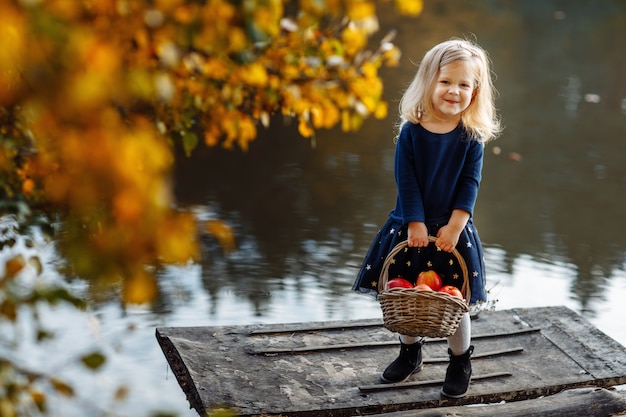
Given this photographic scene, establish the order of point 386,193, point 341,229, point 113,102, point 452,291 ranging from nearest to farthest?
point 113,102 → point 452,291 → point 341,229 → point 386,193

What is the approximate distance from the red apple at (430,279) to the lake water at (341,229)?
0.96m

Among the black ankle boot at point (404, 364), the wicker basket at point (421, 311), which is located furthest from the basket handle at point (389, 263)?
the black ankle boot at point (404, 364)

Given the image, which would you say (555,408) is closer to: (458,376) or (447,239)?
(458,376)

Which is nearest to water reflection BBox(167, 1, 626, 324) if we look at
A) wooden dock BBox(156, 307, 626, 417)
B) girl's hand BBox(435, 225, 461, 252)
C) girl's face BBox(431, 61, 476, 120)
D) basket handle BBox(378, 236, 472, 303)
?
wooden dock BBox(156, 307, 626, 417)

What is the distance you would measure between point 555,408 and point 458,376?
31 cm

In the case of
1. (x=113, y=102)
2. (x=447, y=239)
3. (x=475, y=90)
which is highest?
(x=113, y=102)

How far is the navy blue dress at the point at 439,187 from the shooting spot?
307 centimetres

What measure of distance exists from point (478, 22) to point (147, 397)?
10.0m

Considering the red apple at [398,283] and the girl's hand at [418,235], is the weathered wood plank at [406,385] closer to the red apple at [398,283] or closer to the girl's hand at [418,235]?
the red apple at [398,283]

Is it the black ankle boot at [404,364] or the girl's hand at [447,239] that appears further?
the black ankle boot at [404,364]

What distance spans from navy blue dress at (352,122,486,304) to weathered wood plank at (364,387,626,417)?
34 centimetres

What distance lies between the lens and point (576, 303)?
4516 millimetres

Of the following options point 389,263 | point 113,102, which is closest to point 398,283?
point 389,263

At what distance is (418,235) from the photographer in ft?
9.87
